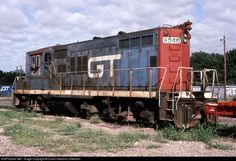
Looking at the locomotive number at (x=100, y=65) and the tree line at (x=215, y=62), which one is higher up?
the tree line at (x=215, y=62)

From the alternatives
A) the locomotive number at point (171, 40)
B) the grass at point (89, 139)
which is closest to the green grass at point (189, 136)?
the grass at point (89, 139)

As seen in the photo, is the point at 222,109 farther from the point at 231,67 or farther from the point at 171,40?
the point at 231,67

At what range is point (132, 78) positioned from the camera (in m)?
16.6

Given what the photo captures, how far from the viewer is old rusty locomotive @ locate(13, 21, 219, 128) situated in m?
14.8

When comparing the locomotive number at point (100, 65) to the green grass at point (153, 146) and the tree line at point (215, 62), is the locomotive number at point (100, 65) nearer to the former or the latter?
the green grass at point (153, 146)

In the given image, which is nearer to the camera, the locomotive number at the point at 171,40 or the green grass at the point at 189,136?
the green grass at the point at 189,136

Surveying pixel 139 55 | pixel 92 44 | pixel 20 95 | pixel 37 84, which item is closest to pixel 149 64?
pixel 139 55

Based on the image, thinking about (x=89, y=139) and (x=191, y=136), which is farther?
(x=191, y=136)

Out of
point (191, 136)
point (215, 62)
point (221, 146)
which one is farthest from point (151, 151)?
point (215, 62)

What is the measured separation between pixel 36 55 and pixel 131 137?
13.6 meters

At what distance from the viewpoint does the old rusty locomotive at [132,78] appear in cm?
1480

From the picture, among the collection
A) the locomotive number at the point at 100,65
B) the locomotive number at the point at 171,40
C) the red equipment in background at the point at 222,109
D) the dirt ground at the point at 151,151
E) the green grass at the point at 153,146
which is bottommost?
the dirt ground at the point at 151,151

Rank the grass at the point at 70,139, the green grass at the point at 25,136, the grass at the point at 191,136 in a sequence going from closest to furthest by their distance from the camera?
1. the grass at the point at 70,139
2. the green grass at the point at 25,136
3. the grass at the point at 191,136

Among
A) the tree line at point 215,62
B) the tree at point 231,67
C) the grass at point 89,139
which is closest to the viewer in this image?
the grass at point 89,139
